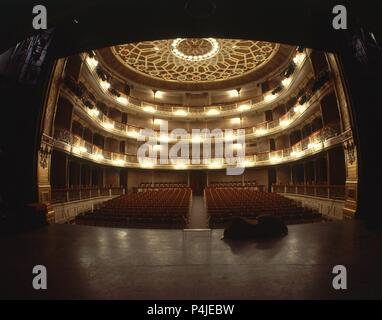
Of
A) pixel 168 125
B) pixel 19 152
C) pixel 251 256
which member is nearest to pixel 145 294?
pixel 251 256

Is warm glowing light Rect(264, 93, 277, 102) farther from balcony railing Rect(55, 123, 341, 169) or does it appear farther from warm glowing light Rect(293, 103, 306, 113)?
balcony railing Rect(55, 123, 341, 169)

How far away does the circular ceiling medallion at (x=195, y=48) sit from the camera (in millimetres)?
16672

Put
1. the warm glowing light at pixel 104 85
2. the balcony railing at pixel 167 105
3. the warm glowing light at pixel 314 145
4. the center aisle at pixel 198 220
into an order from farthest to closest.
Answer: the warm glowing light at pixel 104 85, the balcony railing at pixel 167 105, the warm glowing light at pixel 314 145, the center aisle at pixel 198 220

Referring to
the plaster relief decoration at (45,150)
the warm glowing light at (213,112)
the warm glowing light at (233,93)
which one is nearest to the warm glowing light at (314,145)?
the warm glowing light at (213,112)

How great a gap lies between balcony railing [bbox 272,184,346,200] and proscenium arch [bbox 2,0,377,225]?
21.2ft

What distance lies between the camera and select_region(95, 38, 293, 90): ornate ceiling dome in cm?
1673

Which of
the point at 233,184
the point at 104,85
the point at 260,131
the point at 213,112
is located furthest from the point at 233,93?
the point at 104,85

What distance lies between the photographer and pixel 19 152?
21.0 feet

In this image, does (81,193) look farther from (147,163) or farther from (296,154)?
(296,154)

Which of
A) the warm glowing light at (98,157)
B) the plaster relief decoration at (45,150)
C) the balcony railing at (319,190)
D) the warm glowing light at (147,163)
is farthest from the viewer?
the warm glowing light at (147,163)

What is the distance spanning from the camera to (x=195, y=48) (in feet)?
57.2

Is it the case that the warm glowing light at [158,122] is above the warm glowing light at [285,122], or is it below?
above

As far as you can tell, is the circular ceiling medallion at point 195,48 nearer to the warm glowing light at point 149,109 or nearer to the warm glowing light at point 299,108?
the warm glowing light at point 149,109

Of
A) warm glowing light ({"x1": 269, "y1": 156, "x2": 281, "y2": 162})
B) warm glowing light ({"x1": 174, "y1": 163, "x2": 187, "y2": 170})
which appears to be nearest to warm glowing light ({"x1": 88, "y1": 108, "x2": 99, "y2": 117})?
warm glowing light ({"x1": 174, "y1": 163, "x2": 187, "y2": 170})
